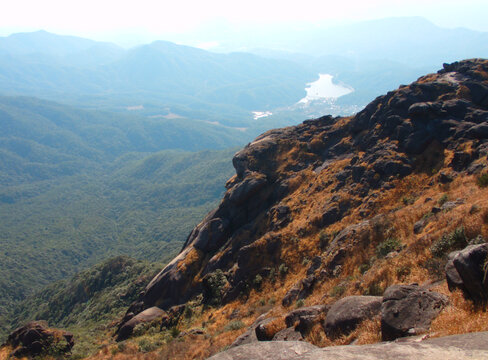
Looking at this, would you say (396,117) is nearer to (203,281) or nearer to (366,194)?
(366,194)

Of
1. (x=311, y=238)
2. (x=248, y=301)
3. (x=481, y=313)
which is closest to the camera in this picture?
(x=481, y=313)

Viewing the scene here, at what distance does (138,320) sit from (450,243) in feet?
90.8

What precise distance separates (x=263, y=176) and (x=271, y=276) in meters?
13.9

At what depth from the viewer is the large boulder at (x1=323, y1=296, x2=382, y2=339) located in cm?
1191

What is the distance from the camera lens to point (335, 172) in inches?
1347

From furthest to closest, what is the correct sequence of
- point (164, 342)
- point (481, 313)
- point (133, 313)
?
point (133, 313) → point (164, 342) → point (481, 313)

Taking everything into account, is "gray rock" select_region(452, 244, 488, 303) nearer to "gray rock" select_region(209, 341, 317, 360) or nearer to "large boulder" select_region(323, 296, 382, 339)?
"large boulder" select_region(323, 296, 382, 339)

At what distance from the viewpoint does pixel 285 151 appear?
4197cm

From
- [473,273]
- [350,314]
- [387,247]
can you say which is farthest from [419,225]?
[473,273]

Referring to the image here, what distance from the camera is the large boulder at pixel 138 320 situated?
102 feet

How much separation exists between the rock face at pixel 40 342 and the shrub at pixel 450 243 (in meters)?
30.3

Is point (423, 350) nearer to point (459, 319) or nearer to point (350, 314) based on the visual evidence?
point (459, 319)

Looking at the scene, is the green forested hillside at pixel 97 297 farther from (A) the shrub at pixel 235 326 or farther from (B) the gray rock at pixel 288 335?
(B) the gray rock at pixel 288 335

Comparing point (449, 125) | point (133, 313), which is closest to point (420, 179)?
point (449, 125)
